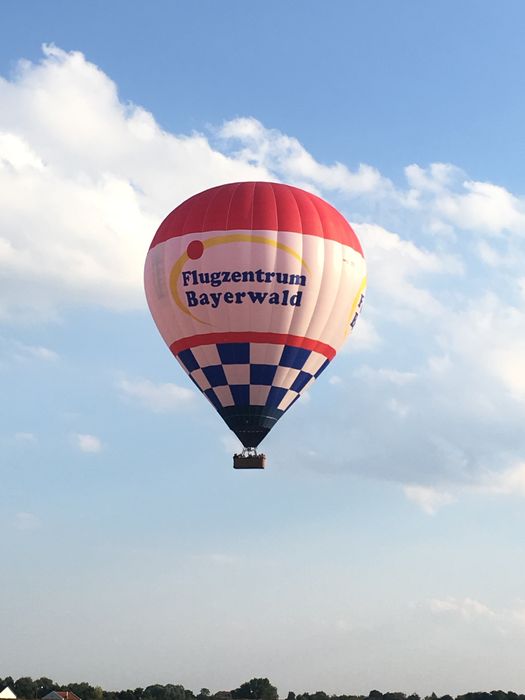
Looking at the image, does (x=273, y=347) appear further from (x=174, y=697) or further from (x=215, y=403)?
(x=174, y=697)

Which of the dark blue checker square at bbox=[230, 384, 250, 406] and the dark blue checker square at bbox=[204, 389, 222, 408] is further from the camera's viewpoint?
the dark blue checker square at bbox=[204, 389, 222, 408]

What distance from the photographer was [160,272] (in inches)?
1940

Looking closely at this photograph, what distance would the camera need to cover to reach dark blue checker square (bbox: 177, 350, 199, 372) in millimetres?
48812

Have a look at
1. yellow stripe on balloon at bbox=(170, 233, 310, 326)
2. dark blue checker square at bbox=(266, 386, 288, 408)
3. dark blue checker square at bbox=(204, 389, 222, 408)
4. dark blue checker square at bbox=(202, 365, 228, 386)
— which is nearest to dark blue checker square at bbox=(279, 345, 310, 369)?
dark blue checker square at bbox=(266, 386, 288, 408)

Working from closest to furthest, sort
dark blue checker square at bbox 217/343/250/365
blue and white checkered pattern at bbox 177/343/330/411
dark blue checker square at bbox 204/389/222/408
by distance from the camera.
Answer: dark blue checker square at bbox 217/343/250/365 → blue and white checkered pattern at bbox 177/343/330/411 → dark blue checker square at bbox 204/389/222/408

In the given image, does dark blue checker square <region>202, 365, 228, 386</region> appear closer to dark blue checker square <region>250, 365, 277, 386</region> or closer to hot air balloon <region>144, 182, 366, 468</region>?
hot air balloon <region>144, 182, 366, 468</region>

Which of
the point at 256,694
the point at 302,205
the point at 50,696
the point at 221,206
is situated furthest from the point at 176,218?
the point at 256,694

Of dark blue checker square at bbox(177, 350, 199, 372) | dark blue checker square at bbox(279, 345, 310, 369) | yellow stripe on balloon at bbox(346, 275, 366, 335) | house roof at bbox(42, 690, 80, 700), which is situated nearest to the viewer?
dark blue checker square at bbox(279, 345, 310, 369)

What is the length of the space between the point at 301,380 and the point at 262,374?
2.09 metres

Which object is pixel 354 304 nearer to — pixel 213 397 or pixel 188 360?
pixel 213 397

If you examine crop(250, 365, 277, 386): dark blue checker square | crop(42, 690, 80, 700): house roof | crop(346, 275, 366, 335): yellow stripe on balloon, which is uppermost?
crop(346, 275, 366, 335): yellow stripe on balloon

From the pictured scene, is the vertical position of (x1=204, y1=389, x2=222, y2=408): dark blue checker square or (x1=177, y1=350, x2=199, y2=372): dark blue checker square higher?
(x1=177, y1=350, x2=199, y2=372): dark blue checker square

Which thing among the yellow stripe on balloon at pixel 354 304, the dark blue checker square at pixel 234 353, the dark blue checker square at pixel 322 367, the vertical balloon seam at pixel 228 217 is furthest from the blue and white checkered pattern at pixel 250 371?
the yellow stripe on balloon at pixel 354 304

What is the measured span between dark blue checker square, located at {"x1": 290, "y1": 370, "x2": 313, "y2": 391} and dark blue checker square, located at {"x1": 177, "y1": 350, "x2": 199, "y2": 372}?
13.5 ft
